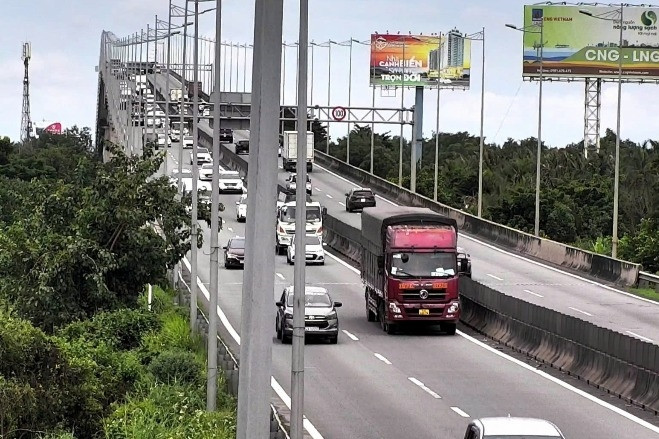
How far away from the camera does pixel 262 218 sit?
28.5ft

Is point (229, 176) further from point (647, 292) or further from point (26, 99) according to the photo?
point (26, 99)

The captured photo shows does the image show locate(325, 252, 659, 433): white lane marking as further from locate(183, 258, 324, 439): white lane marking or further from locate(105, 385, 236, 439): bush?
locate(105, 385, 236, 439): bush

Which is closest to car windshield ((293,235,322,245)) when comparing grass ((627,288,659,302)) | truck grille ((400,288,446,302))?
grass ((627,288,659,302))

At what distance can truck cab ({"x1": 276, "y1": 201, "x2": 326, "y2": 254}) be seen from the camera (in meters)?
64.2

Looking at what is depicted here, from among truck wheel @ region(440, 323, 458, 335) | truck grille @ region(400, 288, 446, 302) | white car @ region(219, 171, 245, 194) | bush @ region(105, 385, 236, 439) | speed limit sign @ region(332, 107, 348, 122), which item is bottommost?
truck wheel @ region(440, 323, 458, 335)

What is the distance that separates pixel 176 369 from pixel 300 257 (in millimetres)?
8133

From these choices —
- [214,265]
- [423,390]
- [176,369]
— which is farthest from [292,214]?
[423,390]

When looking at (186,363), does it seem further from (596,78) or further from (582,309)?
(596,78)

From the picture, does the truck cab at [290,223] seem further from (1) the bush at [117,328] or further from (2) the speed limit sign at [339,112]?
(2) the speed limit sign at [339,112]

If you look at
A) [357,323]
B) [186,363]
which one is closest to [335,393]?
[186,363]

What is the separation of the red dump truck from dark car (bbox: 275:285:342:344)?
1803 millimetres

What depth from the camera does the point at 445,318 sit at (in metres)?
40.0

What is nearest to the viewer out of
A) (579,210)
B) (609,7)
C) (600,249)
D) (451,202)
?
(600,249)

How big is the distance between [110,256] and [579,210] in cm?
5442
